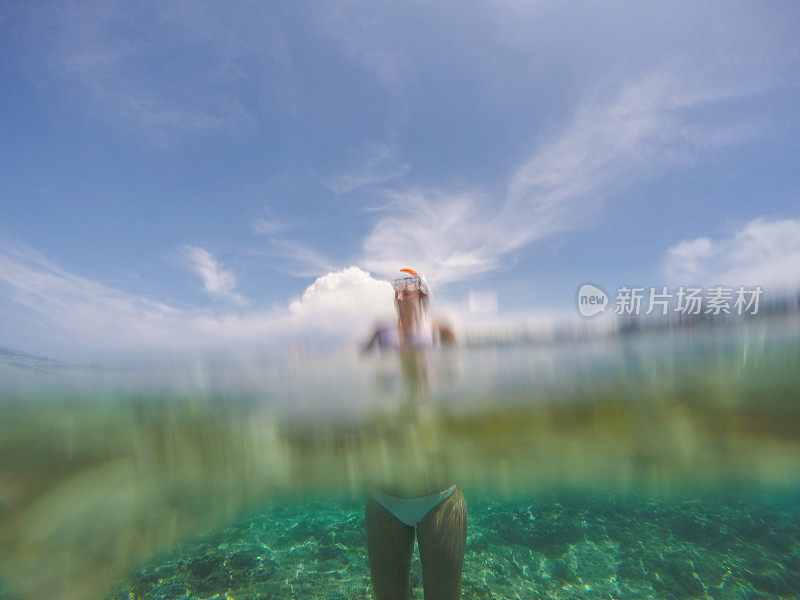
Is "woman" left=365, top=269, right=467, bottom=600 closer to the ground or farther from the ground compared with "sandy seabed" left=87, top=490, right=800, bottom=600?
farther from the ground

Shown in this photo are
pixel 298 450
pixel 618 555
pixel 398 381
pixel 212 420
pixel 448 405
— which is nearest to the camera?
pixel 398 381

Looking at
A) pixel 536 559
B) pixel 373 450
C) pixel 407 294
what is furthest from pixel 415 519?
pixel 536 559

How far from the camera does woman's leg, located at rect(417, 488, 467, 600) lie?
2734mm

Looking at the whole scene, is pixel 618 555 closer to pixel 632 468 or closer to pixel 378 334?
pixel 632 468

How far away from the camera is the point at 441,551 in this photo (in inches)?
108

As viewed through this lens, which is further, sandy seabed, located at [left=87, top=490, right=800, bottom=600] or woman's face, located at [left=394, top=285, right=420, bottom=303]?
sandy seabed, located at [left=87, top=490, right=800, bottom=600]

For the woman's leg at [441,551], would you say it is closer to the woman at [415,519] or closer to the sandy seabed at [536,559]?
the woman at [415,519]

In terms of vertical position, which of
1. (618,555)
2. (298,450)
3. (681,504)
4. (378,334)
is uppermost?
(378,334)

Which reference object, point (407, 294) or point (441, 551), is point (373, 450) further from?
point (407, 294)

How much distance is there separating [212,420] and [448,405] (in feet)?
19.8

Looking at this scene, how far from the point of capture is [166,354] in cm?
700

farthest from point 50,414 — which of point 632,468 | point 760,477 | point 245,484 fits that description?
point 760,477

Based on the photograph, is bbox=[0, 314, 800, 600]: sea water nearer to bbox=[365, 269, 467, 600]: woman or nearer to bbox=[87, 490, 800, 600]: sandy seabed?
bbox=[87, 490, 800, 600]: sandy seabed

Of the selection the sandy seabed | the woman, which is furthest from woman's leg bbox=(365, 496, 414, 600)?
the sandy seabed
